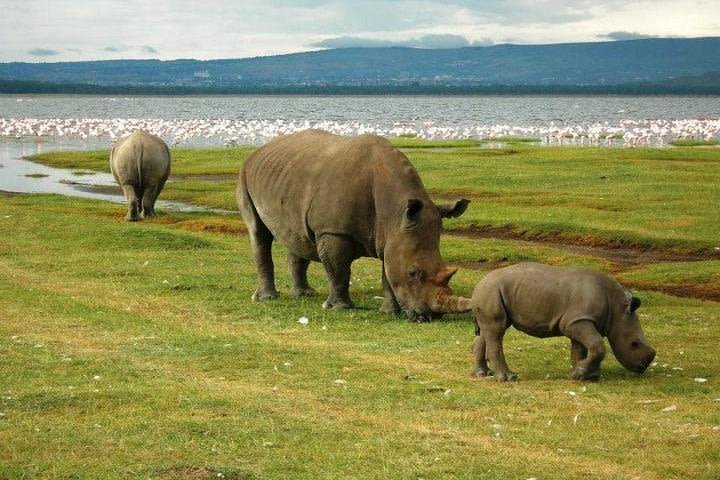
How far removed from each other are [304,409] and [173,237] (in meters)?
14.6

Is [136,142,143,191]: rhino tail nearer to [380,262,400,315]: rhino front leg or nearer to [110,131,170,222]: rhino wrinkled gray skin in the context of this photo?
[110,131,170,222]: rhino wrinkled gray skin

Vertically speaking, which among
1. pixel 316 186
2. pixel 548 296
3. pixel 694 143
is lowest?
pixel 694 143

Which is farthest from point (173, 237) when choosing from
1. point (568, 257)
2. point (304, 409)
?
point (304, 409)

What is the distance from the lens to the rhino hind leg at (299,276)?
18.1 meters

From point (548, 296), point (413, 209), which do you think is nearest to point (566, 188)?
point (413, 209)

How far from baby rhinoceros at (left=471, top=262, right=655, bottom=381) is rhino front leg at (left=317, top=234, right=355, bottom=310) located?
4.16 metres

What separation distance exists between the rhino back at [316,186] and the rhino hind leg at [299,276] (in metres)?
0.66

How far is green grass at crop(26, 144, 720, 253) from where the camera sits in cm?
2703

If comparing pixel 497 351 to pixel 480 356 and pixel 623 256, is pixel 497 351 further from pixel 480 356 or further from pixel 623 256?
pixel 623 256

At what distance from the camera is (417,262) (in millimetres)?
14773

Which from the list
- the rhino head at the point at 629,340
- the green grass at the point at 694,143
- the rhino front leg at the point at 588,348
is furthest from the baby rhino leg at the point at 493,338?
the green grass at the point at 694,143

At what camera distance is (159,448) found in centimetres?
959

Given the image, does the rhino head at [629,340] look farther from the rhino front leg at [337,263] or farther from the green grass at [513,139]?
the green grass at [513,139]

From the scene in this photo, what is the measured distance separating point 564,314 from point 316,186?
5.33 m
